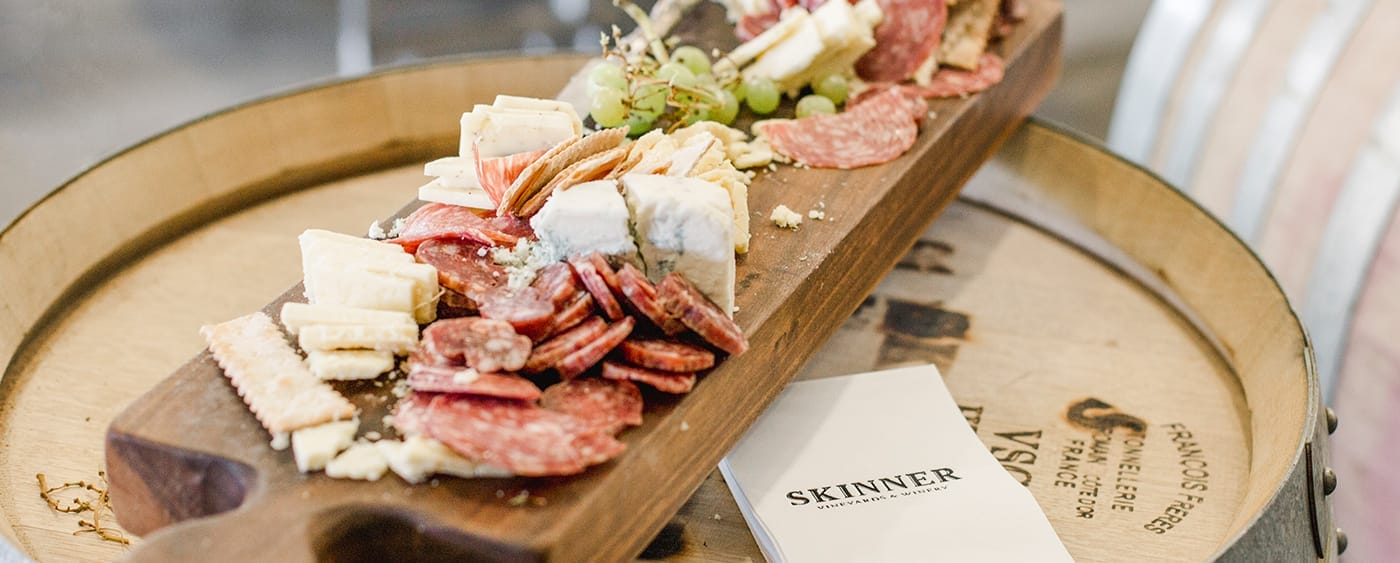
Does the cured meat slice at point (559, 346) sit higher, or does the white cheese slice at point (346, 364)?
the white cheese slice at point (346, 364)

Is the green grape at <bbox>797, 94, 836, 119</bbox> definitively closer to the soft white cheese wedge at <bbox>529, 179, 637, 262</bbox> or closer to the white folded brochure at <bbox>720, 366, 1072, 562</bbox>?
the white folded brochure at <bbox>720, 366, 1072, 562</bbox>

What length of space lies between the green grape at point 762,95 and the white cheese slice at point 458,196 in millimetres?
539

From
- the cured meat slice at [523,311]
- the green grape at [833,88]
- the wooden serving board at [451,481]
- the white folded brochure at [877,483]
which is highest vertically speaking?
the green grape at [833,88]

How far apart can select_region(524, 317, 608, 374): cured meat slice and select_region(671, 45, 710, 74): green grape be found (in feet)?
2.30

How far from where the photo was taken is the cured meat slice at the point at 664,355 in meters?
1.04

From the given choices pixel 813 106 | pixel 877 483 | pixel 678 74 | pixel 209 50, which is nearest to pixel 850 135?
pixel 813 106

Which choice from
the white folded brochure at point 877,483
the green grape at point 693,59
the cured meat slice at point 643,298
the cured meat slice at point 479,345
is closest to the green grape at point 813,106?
the green grape at point 693,59

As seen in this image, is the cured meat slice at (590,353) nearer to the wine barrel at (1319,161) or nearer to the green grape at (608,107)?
the green grape at (608,107)

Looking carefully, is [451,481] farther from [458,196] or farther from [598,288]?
[458,196]

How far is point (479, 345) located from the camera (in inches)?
39.7

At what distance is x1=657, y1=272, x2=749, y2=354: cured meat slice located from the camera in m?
1.06

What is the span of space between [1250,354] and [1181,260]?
24cm

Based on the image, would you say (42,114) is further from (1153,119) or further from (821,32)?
(1153,119)

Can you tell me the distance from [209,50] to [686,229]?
3.96 meters
